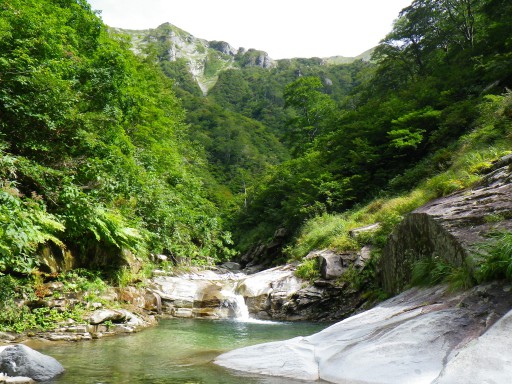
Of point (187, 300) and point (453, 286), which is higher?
point (453, 286)

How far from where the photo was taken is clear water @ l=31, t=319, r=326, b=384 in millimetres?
5457

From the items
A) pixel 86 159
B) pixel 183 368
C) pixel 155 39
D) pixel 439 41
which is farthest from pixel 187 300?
pixel 155 39

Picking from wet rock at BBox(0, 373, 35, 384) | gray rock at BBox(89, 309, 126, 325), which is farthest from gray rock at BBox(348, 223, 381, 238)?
wet rock at BBox(0, 373, 35, 384)

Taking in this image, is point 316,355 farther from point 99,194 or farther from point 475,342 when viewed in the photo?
point 99,194

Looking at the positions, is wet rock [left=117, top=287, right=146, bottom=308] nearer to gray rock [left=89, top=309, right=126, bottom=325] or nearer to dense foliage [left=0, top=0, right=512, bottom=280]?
gray rock [left=89, top=309, right=126, bottom=325]

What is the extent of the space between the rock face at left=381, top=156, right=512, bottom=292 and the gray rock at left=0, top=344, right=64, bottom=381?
6462mm

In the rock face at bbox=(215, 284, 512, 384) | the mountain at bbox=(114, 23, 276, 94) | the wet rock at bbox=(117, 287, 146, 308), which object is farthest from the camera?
the mountain at bbox=(114, 23, 276, 94)

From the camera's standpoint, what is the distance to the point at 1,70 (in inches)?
371

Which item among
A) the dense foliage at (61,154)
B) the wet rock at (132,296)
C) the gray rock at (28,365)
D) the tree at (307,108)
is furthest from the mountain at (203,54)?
the gray rock at (28,365)

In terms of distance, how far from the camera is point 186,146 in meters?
34.8

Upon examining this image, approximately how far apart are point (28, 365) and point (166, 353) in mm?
2630

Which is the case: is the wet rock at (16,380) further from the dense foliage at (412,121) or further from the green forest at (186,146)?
the dense foliage at (412,121)

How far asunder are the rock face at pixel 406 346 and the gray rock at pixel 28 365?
2.59 meters

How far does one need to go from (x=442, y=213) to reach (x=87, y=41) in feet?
57.8
